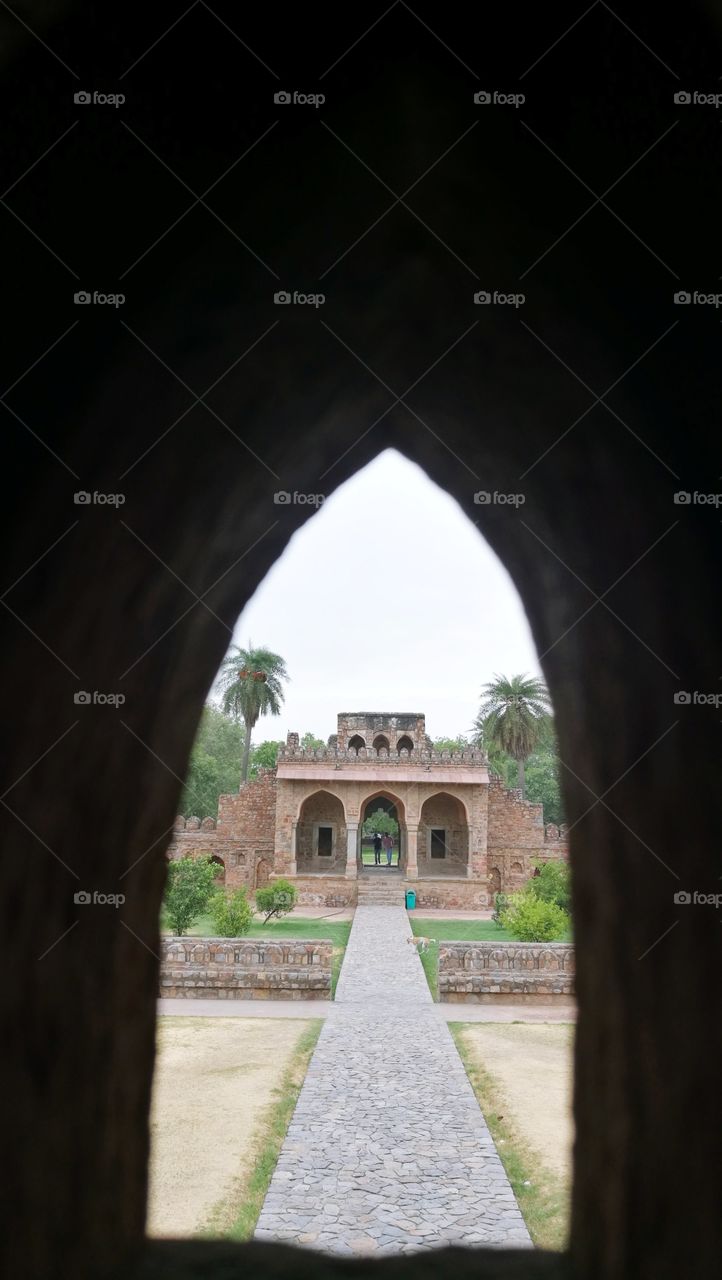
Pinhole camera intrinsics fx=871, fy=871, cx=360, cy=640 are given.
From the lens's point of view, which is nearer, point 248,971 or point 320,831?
point 248,971

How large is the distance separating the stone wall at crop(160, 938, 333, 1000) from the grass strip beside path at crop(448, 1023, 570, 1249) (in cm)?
627

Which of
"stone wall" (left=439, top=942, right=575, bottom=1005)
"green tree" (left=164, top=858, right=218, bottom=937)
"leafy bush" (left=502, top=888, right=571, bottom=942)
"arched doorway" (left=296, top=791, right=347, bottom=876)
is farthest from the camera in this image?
"arched doorway" (left=296, top=791, right=347, bottom=876)

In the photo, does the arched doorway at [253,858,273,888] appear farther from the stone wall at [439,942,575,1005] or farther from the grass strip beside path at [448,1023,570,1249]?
the grass strip beside path at [448,1023,570,1249]

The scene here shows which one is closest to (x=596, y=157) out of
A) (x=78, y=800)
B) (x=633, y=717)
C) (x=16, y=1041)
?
(x=633, y=717)

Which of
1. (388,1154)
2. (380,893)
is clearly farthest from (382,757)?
(388,1154)

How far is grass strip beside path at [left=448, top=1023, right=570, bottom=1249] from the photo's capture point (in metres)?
6.01

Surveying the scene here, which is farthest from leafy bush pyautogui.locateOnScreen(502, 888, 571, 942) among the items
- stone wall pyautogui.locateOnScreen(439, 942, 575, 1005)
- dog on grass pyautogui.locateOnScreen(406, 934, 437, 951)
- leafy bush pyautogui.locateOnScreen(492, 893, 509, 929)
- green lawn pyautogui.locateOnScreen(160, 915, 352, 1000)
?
leafy bush pyautogui.locateOnScreen(492, 893, 509, 929)

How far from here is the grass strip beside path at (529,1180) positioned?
6.01m

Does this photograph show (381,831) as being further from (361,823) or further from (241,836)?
(241,836)

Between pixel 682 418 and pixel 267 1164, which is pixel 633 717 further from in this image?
pixel 267 1164

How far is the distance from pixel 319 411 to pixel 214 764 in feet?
143

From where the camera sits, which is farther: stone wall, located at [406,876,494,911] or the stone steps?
stone wall, located at [406,876,494,911]

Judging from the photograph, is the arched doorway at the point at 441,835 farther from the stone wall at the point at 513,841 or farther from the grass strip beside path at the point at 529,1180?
the grass strip beside path at the point at 529,1180

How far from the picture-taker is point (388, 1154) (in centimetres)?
798
